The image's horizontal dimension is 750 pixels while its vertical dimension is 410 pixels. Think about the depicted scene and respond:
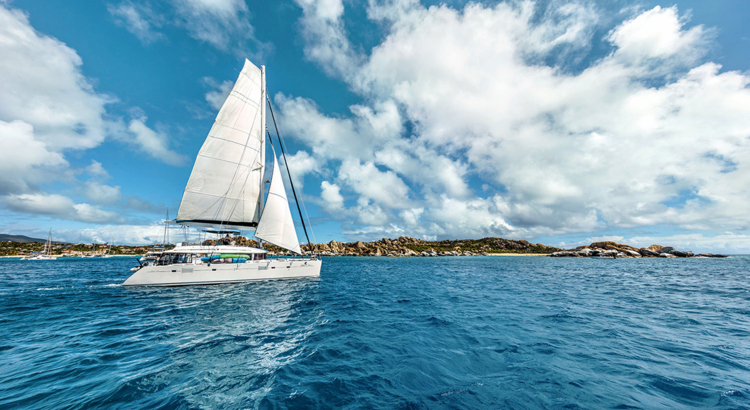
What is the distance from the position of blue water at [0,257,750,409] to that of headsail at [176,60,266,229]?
13061 mm

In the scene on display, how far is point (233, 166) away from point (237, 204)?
4.33 meters

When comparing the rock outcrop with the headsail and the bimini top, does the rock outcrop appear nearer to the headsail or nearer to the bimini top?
the headsail

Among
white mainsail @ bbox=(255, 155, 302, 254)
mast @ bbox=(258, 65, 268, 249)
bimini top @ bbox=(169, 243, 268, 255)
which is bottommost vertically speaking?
bimini top @ bbox=(169, 243, 268, 255)

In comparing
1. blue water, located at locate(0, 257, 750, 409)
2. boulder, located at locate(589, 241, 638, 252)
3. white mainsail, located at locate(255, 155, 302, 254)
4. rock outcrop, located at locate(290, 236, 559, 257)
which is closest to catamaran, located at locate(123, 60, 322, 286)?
white mainsail, located at locate(255, 155, 302, 254)

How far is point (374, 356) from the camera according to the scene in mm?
8172

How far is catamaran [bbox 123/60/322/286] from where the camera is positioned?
2377 centimetres

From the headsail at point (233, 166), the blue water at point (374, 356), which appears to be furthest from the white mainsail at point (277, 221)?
the blue water at point (374, 356)

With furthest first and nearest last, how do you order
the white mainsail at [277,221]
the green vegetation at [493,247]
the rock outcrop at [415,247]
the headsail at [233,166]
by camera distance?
the green vegetation at [493,247] → the rock outcrop at [415,247] → the white mainsail at [277,221] → the headsail at [233,166]

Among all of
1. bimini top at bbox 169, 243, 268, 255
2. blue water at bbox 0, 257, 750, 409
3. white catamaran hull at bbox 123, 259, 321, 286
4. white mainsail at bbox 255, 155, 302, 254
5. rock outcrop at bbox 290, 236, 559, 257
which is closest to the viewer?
blue water at bbox 0, 257, 750, 409

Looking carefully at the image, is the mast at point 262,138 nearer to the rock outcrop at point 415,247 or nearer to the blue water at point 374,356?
the blue water at point 374,356

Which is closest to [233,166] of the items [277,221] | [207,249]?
[277,221]

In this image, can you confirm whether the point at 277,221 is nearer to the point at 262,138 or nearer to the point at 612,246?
the point at 262,138

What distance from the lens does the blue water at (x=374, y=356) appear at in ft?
19.0

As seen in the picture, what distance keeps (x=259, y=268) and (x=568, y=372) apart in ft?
81.7
